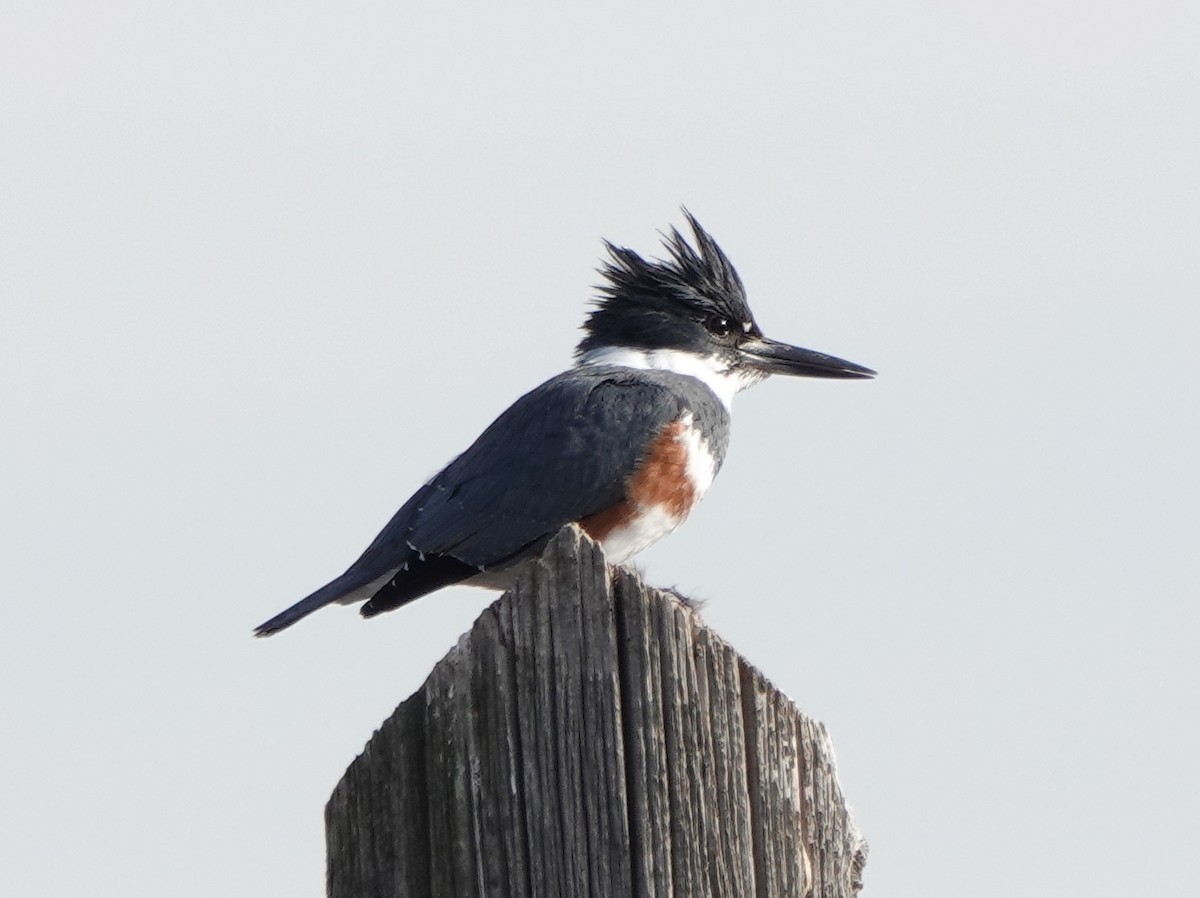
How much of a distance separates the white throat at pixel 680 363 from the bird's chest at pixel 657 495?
0.84m

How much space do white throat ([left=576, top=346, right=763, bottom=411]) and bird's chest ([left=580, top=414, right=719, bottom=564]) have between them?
84 cm

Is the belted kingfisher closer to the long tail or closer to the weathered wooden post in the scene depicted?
the long tail

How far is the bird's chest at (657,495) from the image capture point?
5023 millimetres

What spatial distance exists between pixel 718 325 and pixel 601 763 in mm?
4245

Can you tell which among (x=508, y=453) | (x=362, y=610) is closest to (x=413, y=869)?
(x=362, y=610)

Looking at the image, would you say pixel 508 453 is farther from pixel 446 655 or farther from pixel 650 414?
pixel 446 655

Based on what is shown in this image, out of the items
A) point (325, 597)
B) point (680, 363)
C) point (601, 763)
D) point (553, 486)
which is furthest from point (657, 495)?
point (601, 763)

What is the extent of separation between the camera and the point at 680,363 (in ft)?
20.5

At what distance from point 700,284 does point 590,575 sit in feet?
13.8

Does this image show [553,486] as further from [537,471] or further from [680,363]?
[680,363]

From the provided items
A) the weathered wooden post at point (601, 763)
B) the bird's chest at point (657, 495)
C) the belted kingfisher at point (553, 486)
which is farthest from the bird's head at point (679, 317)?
the weathered wooden post at point (601, 763)

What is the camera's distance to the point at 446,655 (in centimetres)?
228

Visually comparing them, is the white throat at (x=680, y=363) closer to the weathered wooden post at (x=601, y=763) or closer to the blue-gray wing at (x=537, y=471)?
the blue-gray wing at (x=537, y=471)

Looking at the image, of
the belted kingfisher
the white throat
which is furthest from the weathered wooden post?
the white throat
